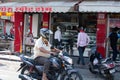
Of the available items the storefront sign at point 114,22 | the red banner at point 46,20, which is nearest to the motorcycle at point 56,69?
the storefront sign at point 114,22

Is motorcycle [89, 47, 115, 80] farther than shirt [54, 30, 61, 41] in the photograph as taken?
No

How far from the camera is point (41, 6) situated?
1920 cm

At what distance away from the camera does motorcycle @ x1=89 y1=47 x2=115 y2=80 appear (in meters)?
12.3

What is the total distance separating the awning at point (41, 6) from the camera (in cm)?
1827

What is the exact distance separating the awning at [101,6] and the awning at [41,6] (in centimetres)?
80

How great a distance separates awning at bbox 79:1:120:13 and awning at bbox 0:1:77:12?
2.63 ft

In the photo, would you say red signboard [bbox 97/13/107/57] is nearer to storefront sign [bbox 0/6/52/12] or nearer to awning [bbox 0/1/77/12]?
awning [bbox 0/1/77/12]

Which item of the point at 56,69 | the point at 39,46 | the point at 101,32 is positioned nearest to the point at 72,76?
the point at 56,69

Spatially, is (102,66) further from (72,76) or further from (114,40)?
(114,40)

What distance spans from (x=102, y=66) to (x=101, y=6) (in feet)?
16.8

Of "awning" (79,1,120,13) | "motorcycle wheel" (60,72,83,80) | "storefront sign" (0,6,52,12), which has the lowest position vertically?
"motorcycle wheel" (60,72,83,80)

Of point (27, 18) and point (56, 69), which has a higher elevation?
point (27, 18)

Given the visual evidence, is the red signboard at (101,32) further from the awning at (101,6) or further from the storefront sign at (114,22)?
the awning at (101,6)

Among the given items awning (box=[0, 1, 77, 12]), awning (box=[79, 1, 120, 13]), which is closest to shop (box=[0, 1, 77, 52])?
awning (box=[0, 1, 77, 12])
